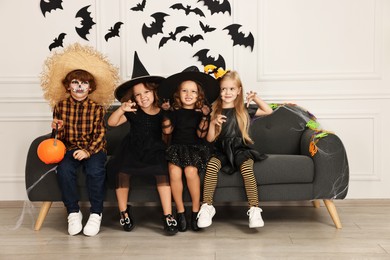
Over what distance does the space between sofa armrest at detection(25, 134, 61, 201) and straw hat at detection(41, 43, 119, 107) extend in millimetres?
407

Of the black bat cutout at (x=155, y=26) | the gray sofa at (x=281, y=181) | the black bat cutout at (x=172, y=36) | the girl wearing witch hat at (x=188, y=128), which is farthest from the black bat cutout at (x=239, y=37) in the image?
the gray sofa at (x=281, y=181)

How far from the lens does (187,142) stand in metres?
3.13

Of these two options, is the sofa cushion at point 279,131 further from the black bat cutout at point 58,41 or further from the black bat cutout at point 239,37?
the black bat cutout at point 58,41

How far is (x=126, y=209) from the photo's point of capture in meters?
3.07

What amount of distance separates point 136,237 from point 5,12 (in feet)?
6.58

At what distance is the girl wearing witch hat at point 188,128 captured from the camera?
119 inches

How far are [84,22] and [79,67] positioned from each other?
768mm

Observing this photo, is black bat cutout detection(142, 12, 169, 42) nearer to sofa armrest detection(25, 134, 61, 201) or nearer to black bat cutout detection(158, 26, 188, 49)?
black bat cutout detection(158, 26, 188, 49)

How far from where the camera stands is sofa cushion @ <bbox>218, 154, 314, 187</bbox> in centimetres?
305

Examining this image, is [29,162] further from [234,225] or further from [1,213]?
[234,225]

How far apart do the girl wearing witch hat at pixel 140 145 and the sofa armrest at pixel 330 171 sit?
0.87 m

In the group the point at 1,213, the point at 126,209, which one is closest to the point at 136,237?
the point at 126,209

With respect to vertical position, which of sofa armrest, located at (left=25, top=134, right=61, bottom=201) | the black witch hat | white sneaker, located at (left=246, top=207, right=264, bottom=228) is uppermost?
the black witch hat

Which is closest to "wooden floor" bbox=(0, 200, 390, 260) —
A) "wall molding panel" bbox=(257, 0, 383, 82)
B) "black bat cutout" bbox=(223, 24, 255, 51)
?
"wall molding panel" bbox=(257, 0, 383, 82)
